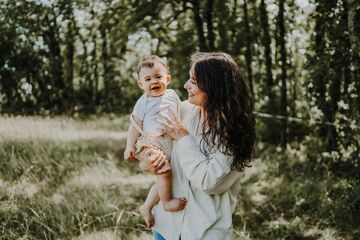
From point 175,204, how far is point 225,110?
0.47 meters

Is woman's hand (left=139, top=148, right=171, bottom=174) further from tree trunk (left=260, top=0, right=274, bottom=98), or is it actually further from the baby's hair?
tree trunk (left=260, top=0, right=274, bottom=98)

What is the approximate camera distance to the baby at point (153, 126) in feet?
7.29

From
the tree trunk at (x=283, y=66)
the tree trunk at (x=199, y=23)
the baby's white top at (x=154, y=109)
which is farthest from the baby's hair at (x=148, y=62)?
the tree trunk at (x=199, y=23)

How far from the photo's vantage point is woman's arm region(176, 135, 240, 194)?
201cm

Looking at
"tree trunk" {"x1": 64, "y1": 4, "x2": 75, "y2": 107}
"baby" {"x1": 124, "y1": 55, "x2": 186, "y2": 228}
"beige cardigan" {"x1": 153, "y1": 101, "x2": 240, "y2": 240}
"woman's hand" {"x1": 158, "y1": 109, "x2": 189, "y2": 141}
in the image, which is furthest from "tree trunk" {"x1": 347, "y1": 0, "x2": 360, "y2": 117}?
"tree trunk" {"x1": 64, "y1": 4, "x2": 75, "y2": 107}

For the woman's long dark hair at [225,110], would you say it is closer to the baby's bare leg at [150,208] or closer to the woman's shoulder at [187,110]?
the woman's shoulder at [187,110]

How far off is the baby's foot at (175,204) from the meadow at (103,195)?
6.80ft

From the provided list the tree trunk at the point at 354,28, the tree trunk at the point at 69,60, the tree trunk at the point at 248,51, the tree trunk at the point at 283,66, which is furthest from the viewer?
the tree trunk at the point at 248,51

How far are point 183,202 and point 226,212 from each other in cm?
19

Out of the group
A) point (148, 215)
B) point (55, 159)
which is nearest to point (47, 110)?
point (55, 159)

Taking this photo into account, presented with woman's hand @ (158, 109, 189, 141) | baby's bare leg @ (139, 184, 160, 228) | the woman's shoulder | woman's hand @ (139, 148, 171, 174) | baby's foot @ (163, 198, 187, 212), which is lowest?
baby's bare leg @ (139, 184, 160, 228)

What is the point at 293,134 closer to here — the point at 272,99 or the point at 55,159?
the point at 272,99

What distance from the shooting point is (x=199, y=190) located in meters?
2.13

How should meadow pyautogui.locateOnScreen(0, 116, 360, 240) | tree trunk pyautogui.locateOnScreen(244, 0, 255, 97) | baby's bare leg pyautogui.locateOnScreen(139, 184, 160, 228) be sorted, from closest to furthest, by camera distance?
baby's bare leg pyautogui.locateOnScreen(139, 184, 160, 228), meadow pyautogui.locateOnScreen(0, 116, 360, 240), tree trunk pyautogui.locateOnScreen(244, 0, 255, 97)
